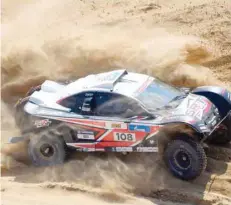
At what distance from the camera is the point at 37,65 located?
12.4 metres

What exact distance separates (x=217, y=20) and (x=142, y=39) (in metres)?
A: 2.56

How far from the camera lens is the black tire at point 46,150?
891 cm

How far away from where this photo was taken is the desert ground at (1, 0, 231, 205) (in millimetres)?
8148

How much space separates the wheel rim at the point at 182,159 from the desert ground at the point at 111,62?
1.10ft

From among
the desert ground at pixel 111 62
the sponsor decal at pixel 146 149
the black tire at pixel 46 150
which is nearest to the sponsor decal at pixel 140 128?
the sponsor decal at pixel 146 149

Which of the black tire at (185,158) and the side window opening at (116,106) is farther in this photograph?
the side window opening at (116,106)

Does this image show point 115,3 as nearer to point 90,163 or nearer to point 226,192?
point 90,163

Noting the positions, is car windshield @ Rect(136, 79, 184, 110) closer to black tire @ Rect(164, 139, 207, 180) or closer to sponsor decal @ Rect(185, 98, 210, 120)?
sponsor decal @ Rect(185, 98, 210, 120)

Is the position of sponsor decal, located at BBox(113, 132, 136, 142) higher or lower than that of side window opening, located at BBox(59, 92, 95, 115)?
lower

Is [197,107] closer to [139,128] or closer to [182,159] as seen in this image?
[182,159]

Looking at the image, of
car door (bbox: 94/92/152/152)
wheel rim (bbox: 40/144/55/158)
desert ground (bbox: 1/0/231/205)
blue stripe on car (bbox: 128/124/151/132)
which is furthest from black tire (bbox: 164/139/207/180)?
wheel rim (bbox: 40/144/55/158)

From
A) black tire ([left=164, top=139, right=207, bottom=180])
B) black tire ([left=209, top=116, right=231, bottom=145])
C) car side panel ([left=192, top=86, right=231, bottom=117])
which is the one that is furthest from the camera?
black tire ([left=209, top=116, right=231, bottom=145])

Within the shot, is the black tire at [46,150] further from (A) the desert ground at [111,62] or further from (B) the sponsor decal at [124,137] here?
(B) the sponsor decal at [124,137]

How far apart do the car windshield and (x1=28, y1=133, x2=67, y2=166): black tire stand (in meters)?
1.80
